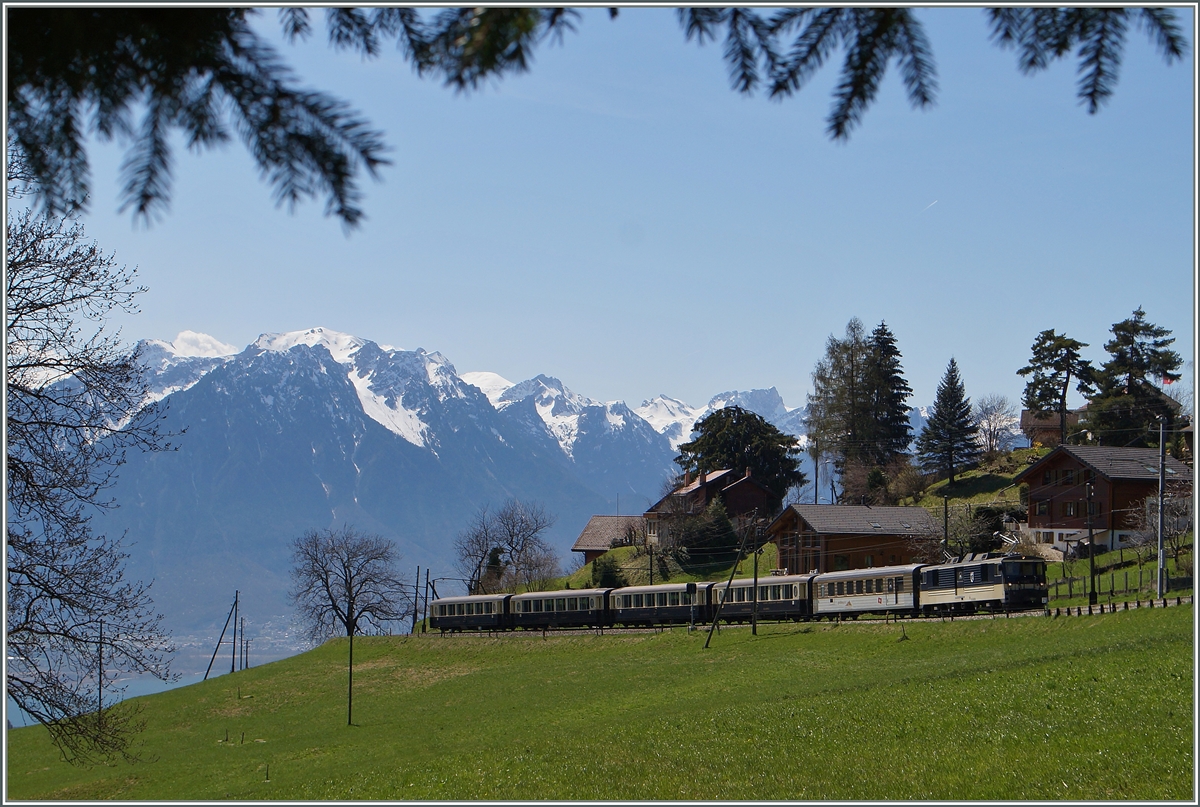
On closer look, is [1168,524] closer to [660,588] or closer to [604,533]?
[660,588]

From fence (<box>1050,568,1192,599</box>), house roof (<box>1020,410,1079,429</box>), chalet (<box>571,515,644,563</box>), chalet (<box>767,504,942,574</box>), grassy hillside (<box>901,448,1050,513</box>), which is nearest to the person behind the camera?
fence (<box>1050,568,1192,599</box>)

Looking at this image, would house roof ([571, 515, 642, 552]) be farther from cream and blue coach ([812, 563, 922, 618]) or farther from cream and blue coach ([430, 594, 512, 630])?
cream and blue coach ([812, 563, 922, 618])

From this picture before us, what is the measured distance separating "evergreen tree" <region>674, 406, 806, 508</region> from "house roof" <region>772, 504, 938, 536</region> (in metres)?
18.5

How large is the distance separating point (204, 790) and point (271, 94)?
86.0 feet

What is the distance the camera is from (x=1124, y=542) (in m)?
51.0

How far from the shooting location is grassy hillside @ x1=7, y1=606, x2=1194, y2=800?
51.5 feet

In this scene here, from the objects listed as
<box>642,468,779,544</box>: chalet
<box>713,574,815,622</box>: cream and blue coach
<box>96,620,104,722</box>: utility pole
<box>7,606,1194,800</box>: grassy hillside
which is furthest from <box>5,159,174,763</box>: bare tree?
<box>642,468,779,544</box>: chalet

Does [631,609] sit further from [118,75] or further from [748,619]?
[118,75]

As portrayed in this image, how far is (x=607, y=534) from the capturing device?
87812 mm

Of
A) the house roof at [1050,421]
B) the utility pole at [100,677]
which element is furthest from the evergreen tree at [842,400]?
the utility pole at [100,677]

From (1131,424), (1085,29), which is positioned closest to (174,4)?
(1085,29)

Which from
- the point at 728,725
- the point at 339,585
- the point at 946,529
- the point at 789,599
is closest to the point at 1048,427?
the point at 946,529

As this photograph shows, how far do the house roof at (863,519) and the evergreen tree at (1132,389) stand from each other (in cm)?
1744

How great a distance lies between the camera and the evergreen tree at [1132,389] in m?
66.6
